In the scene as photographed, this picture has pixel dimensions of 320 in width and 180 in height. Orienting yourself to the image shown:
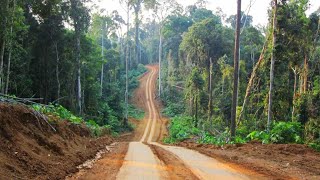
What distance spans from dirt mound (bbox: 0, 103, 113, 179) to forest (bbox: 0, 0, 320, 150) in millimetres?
859

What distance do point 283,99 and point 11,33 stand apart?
2185 cm

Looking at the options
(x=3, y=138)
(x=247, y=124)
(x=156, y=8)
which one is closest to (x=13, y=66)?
(x=247, y=124)

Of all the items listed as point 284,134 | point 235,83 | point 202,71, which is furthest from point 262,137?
point 202,71

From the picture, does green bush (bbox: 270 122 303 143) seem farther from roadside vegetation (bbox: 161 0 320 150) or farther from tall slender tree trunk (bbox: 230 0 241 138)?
tall slender tree trunk (bbox: 230 0 241 138)

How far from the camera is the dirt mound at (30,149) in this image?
27.3ft

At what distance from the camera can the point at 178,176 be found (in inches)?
382

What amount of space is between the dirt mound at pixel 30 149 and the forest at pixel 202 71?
0.86 m

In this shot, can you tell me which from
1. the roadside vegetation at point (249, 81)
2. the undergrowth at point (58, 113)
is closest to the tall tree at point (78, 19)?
the undergrowth at point (58, 113)

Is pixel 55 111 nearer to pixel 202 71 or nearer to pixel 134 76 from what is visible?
pixel 202 71

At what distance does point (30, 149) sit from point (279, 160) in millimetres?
8618

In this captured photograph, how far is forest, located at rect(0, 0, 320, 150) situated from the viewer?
24031mm

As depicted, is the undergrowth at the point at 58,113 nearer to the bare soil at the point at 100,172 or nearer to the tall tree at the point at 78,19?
the bare soil at the point at 100,172

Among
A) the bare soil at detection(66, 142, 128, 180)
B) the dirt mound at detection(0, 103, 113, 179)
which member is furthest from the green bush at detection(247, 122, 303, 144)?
the dirt mound at detection(0, 103, 113, 179)

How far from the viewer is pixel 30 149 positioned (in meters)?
9.88
